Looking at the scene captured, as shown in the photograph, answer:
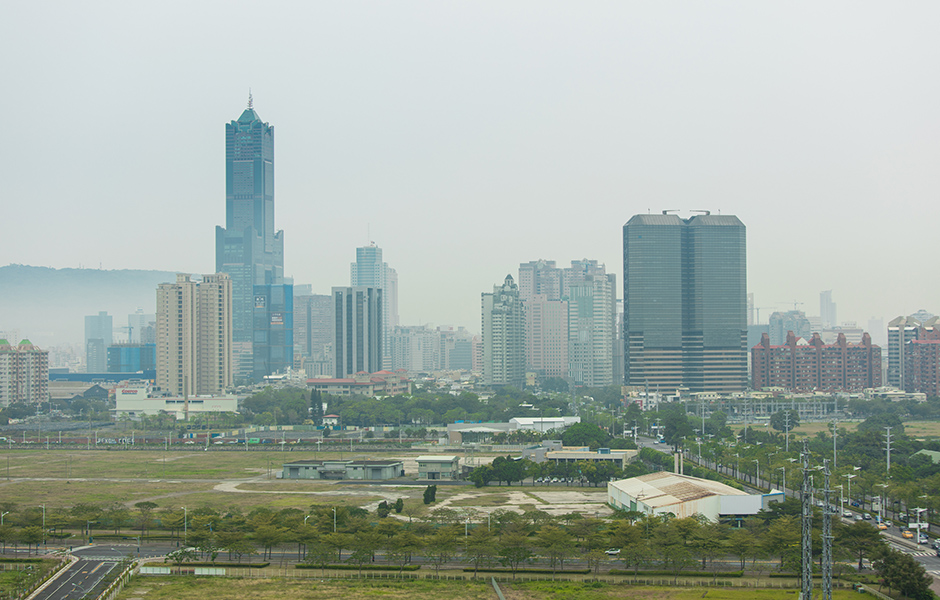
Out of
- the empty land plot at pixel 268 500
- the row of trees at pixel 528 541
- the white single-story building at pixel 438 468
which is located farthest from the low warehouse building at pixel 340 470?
the row of trees at pixel 528 541

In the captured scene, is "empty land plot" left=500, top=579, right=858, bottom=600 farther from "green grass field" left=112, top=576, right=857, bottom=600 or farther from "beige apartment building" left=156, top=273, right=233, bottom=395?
"beige apartment building" left=156, top=273, right=233, bottom=395

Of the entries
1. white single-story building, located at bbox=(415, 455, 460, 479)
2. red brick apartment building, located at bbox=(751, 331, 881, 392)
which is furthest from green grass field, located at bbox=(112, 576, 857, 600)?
red brick apartment building, located at bbox=(751, 331, 881, 392)

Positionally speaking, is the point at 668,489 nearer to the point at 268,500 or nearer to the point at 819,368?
the point at 268,500

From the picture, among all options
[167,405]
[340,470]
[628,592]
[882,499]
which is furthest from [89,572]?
[167,405]

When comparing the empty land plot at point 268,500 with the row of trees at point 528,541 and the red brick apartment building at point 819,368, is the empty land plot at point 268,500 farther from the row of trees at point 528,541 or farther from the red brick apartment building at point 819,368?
the red brick apartment building at point 819,368

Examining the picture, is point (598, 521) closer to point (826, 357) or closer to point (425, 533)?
point (425, 533)

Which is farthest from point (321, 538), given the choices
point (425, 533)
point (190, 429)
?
point (190, 429)
